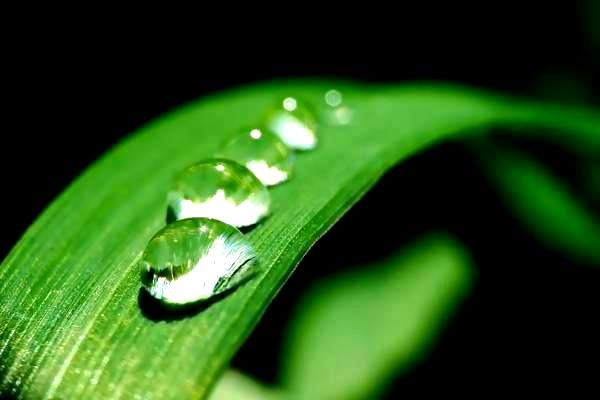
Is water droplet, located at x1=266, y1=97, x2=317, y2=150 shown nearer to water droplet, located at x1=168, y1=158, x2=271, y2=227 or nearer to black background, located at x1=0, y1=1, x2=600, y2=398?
water droplet, located at x1=168, y1=158, x2=271, y2=227

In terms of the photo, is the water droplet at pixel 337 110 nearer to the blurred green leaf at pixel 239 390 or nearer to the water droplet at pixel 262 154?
the water droplet at pixel 262 154

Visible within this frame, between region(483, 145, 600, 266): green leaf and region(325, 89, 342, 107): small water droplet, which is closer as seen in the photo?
region(325, 89, 342, 107): small water droplet

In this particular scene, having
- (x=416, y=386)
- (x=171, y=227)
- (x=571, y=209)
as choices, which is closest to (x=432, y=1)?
(x=571, y=209)

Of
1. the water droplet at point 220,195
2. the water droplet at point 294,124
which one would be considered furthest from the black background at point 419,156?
the water droplet at point 220,195

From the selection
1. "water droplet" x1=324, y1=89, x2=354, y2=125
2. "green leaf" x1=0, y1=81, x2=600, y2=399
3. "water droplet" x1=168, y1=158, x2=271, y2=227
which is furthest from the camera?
"water droplet" x1=324, y1=89, x2=354, y2=125

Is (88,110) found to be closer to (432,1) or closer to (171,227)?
(432,1)

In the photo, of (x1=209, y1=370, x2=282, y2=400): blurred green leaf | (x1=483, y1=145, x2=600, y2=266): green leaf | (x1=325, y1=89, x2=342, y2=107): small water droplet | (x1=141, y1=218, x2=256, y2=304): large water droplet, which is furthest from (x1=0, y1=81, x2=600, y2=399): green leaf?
(x1=209, y1=370, x2=282, y2=400): blurred green leaf
